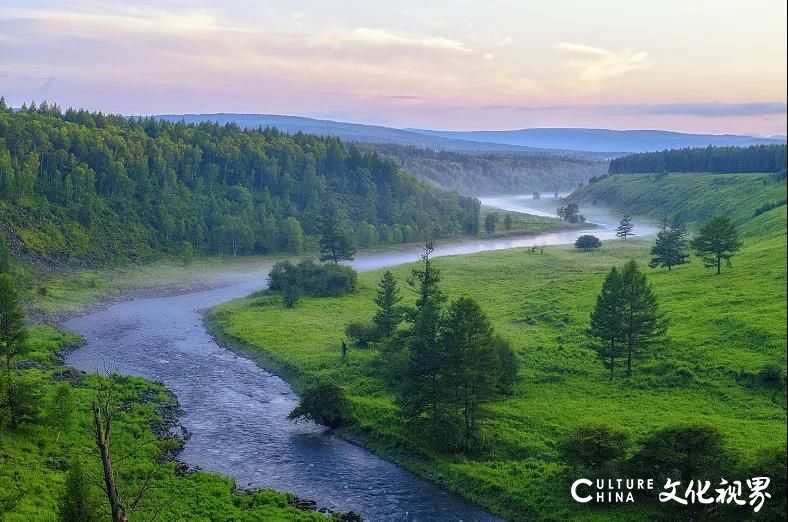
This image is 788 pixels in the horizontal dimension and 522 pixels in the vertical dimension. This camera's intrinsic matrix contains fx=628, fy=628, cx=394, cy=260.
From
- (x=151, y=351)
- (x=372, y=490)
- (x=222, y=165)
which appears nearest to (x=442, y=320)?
(x=372, y=490)

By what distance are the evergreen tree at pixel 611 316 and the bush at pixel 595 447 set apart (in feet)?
53.8

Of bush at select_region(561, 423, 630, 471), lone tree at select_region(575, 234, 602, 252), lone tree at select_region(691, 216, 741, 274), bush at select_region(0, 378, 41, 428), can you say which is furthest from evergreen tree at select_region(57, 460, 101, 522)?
lone tree at select_region(575, 234, 602, 252)

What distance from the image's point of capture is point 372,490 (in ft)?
130

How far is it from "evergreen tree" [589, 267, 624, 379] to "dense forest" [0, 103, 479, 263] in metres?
97.3

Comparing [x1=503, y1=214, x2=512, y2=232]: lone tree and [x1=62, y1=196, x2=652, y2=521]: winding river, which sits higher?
[x1=503, y1=214, x2=512, y2=232]: lone tree

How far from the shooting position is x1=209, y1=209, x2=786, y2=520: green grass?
3969 cm

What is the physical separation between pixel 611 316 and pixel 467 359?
1676 cm

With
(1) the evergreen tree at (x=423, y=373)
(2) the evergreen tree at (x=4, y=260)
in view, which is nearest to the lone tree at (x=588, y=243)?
(1) the evergreen tree at (x=423, y=373)

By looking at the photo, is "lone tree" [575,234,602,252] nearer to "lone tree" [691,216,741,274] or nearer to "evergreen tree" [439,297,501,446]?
"lone tree" [691,216,741,274]

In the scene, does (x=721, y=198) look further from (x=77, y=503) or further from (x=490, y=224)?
(x=77, y=503)

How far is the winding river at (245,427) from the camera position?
38.6 metres

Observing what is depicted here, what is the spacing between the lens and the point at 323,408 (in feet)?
161

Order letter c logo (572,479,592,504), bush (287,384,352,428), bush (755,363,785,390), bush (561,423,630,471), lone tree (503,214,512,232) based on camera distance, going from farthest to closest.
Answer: lone tree (503,214,512,232)
bush (287,384,352,428)
bush (755,363,785,390)
bush (561,423,630,471)
letter c logo (572,479,592,504)

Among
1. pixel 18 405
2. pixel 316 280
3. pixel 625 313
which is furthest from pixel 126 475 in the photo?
pixel 316 280
